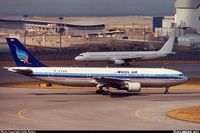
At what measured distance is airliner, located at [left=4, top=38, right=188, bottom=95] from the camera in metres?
78.9

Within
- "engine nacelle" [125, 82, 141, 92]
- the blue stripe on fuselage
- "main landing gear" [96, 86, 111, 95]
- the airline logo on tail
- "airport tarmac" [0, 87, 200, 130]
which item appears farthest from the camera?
the airline logo on tail

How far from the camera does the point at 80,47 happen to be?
188 metres

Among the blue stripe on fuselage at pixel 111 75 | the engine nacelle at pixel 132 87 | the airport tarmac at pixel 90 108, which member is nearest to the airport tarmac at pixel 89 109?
the airport tarmac at pixel 90 108

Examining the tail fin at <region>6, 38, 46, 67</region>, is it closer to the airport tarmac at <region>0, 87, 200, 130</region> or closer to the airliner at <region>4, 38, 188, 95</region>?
the airliner at <region>4, 38, 188, 95</region>

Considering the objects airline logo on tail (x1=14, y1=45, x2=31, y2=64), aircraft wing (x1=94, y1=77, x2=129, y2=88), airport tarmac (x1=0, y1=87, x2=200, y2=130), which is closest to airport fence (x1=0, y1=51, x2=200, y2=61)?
airport tarmac (x1=0, y1=87, x2=200, y2=130)

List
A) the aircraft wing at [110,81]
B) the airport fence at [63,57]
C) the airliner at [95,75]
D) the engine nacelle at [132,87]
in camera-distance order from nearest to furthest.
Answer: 1. the airliner at [95,75]
2. the engine nacelle at [132,87]
3. the aircraft wing at [110,81]
4. the airport fence at [63,57]

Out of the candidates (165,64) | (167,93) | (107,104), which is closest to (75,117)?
(107,104)

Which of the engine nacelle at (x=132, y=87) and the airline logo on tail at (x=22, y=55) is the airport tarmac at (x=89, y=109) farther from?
the airline logo on tail at (x=22, y=55)

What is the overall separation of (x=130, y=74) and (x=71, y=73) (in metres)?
8.16

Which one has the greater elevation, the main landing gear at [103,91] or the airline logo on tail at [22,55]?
the airline logo on tail at [22,55]

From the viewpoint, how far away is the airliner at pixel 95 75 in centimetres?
7894

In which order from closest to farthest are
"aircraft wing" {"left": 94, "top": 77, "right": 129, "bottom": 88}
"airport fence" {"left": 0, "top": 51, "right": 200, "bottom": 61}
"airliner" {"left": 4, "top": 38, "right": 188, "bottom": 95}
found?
1. "airliner" {"left": 4, "top": 38, "right": 188, "bottom": 95}
2. "aircraft wing" {"left": 94, "top": 77, "right": 129, "bottom": 88}
3. "airport fence" {"left": 0, "top": 51, "right": 200, "bottom": 61}

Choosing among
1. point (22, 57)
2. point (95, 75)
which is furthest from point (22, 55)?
point (95, 75)

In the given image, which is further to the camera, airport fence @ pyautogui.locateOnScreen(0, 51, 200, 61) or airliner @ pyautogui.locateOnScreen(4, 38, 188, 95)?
airport fence @ pyautogui.locateOnScreen(0, 51, 200, 61)
